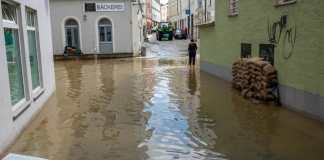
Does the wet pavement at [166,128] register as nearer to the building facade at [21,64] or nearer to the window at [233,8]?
the building facade at [21,64]

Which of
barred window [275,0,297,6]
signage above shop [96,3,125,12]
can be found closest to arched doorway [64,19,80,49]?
signage above shop [96,3,125,12]

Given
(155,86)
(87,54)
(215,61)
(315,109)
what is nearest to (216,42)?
(215,61)

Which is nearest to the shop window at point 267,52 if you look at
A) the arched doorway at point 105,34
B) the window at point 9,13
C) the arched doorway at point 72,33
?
the window at point 9,13

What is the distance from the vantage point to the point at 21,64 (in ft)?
25.3

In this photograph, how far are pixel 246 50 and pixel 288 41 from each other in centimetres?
302

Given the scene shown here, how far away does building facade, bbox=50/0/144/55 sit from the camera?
2534cm

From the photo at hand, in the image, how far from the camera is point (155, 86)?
12516 mm

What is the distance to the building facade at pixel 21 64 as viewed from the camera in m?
6.20

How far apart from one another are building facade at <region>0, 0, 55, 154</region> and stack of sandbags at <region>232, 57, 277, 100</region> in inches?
230

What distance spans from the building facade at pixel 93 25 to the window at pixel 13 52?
18.1 metres

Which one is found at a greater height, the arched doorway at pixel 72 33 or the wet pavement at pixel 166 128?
the arched doorway at pixel 72 33

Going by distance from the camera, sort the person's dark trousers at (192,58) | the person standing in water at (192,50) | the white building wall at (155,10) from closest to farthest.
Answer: the person standing in water at (192,50)
the person's dark trousers at (192,58)
the white building wall at (155,10)

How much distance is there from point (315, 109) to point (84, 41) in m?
20.7

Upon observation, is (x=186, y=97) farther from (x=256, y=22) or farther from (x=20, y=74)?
(x=20, y=74)
